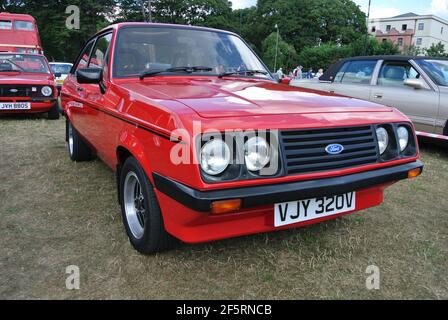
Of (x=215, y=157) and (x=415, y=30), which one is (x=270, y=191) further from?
(x=415, y=30)

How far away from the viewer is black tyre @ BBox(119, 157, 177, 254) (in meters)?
2.28

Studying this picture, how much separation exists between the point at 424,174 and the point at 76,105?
13.5ft

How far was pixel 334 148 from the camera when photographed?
216 cm

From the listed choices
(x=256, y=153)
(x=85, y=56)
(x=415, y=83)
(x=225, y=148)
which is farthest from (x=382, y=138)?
(x=415, y=83)

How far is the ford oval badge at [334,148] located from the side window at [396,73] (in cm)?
442

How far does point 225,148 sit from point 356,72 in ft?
18.2

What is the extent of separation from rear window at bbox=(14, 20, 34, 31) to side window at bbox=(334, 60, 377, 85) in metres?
11.3

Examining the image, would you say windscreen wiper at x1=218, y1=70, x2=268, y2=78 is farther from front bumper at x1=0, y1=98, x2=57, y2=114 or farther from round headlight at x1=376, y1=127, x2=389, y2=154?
front bumper at x1=0, y1=98, x2=57, y2=114

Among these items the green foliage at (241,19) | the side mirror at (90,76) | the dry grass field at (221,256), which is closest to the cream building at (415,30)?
the green foliage at (241,19)

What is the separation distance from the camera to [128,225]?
2.66 meters

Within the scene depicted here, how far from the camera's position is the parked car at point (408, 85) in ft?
18.0

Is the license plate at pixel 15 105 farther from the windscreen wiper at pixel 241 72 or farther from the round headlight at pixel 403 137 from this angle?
the round headlight at pixel 403 137

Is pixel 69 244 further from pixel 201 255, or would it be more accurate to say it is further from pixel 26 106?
pixel 26 106
